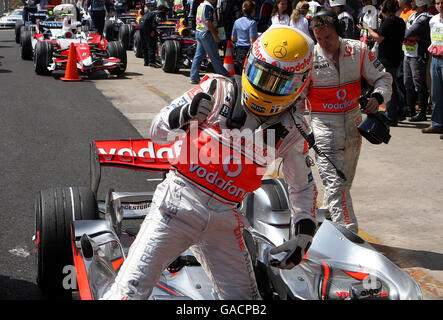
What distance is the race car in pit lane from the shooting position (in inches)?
559

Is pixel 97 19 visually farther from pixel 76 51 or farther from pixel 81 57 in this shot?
pixel 81 57

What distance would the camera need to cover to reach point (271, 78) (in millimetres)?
3088

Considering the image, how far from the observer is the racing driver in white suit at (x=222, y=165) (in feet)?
9.70

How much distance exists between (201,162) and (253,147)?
0.26 m

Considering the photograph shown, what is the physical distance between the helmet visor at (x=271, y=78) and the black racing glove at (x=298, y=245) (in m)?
0.66

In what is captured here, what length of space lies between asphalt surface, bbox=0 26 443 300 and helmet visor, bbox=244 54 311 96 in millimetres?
2073

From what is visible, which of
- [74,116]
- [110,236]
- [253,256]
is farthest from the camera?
[74,116]

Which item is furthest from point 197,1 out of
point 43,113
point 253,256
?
point 253,256

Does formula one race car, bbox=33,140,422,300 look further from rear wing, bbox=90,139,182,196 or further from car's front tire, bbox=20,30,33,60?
car's front tire, bbox=20,30,33,60

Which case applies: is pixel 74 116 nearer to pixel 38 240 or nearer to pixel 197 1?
pixel 38 240

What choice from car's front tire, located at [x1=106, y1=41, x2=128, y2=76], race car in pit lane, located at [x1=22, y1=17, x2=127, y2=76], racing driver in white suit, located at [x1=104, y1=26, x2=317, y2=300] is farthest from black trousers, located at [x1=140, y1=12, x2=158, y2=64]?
racing driver in white suit, located at [x1=104, y1=26, x2=317, y2=300]

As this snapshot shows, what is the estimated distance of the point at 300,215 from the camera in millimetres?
3281

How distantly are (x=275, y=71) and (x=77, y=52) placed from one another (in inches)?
466

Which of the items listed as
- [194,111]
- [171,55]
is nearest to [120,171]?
[194,111]
